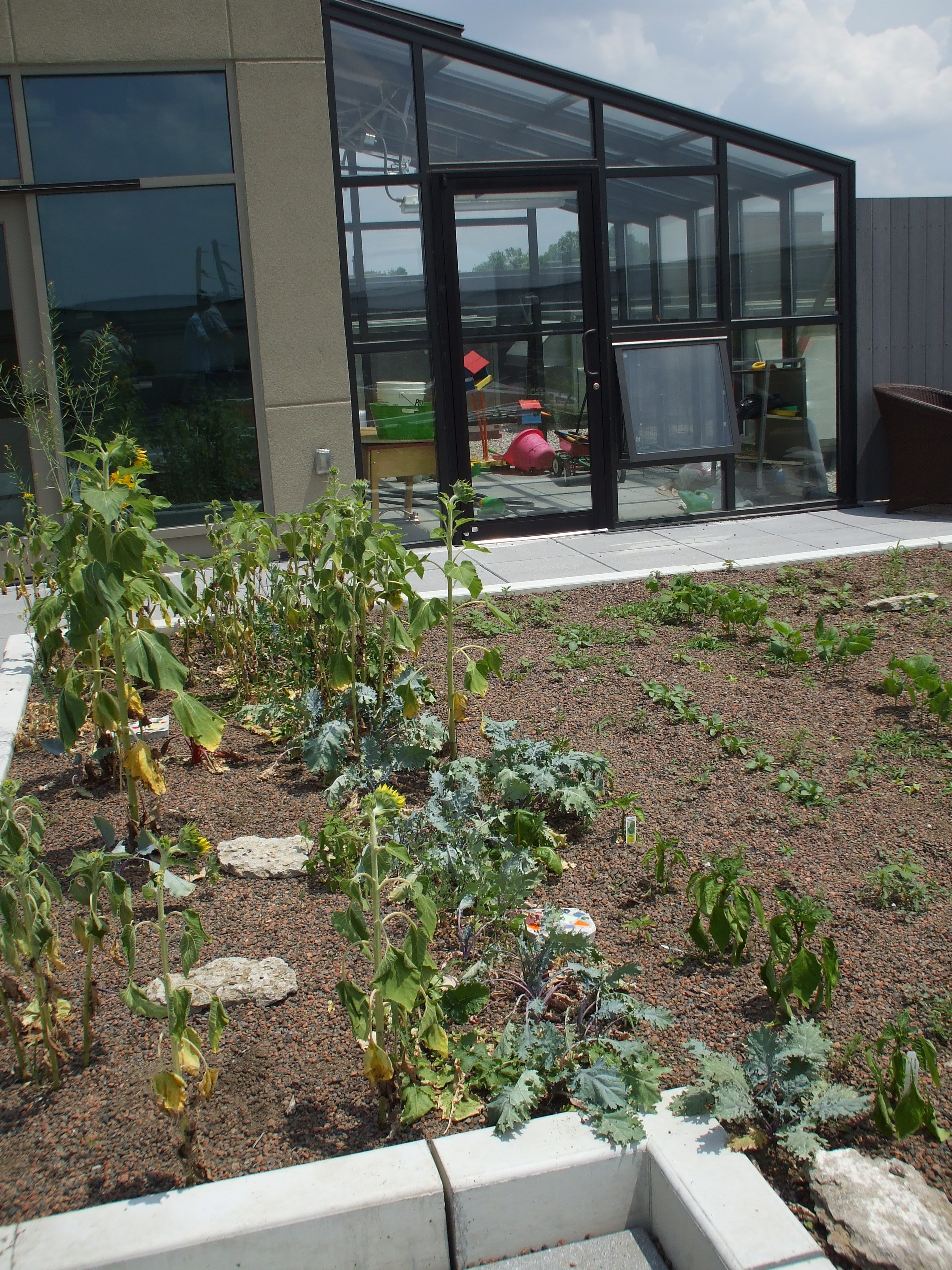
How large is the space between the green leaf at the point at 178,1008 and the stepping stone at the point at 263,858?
3.75 feet

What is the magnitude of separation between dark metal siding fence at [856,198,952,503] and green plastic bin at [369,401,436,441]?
11.5ft

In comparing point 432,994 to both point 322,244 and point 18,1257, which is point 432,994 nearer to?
point 18,1257

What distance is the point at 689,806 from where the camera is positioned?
3688mm

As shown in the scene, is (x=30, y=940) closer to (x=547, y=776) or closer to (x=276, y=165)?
(x=547, y=776)

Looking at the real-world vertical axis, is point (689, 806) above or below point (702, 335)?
below

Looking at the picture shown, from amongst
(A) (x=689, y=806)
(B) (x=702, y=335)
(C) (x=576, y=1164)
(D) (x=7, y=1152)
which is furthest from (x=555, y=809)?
(B) (x=702, y=335)

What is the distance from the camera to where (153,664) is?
3.19 metres

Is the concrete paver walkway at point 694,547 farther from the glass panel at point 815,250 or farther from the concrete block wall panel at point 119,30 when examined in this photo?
the concrete block wall panel at point 119,30

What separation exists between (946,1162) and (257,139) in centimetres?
722

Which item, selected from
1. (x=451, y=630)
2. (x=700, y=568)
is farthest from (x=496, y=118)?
(x=451, y=630)

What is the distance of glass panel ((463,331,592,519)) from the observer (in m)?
8.11

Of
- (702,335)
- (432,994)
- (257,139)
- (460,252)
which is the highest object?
(257,139)

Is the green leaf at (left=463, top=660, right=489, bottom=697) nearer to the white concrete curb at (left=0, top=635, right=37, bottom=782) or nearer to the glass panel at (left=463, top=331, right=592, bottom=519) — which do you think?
the white concrete curb at (left=0, top=635, right=37, bottom=782)

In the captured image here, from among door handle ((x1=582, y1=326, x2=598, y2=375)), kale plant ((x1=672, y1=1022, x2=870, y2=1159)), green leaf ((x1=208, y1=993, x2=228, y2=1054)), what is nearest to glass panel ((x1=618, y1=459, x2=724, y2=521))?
door handle ((x1=582, y1=326, x2=598, y2=375))
